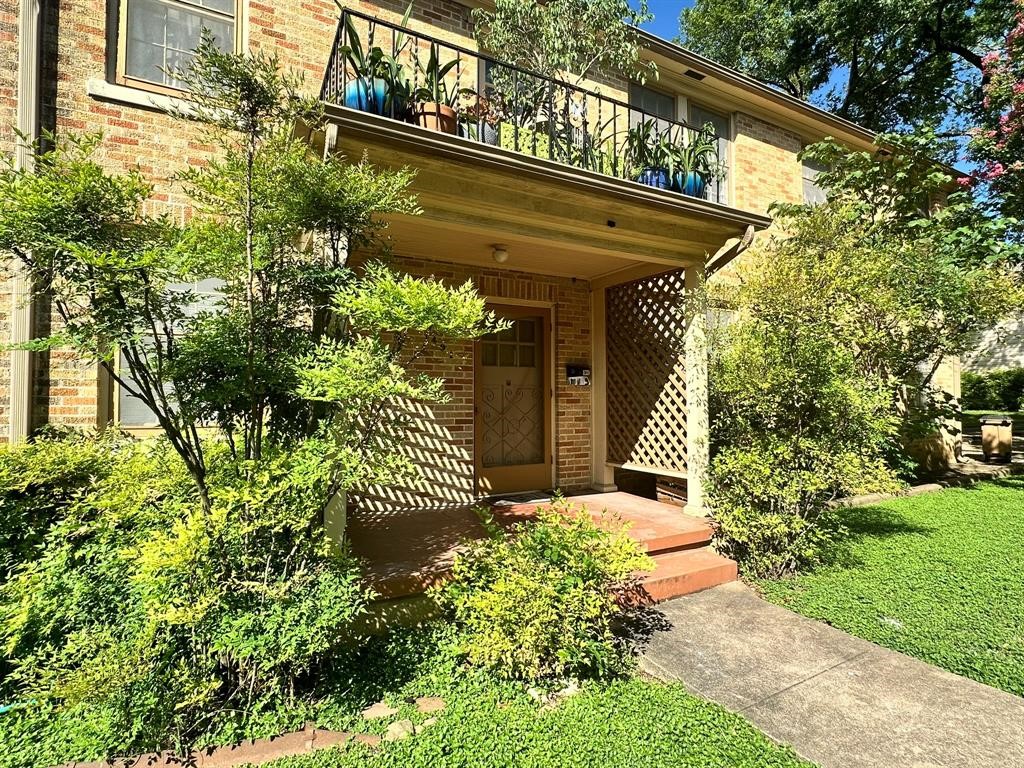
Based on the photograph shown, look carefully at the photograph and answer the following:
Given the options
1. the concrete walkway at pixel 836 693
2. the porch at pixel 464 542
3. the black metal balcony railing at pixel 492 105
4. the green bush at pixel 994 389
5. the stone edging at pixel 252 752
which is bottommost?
the stone edging at pixel 252 752

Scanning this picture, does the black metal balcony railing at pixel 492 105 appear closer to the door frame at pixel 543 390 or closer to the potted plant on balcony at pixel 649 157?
the potted plant on balcony at pixel 649 157

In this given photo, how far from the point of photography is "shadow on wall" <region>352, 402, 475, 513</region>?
584 centimetres

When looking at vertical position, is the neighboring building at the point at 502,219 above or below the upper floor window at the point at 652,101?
below

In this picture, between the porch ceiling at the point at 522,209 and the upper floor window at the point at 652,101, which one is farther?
the upper floor window at the point at 652,101

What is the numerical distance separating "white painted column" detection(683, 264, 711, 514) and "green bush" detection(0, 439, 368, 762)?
3809 mm

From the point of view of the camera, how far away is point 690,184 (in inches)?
211

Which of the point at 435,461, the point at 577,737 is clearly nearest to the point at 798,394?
the point at 577,737

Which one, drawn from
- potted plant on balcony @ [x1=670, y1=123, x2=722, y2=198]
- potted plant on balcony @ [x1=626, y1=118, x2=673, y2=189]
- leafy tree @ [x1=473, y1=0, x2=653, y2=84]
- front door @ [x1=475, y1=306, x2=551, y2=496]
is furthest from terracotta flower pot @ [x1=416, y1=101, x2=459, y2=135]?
front door @ [x1=475, y1=306, x2=551, y2=496]

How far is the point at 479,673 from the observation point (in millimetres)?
3006

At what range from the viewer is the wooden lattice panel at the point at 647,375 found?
19.3ft

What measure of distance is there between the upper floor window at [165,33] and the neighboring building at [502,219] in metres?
0.02

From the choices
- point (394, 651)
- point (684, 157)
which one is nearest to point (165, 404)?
point (394, 651)

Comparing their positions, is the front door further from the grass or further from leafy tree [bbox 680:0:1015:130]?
leafy tree [bbox 680:0:1015:130]

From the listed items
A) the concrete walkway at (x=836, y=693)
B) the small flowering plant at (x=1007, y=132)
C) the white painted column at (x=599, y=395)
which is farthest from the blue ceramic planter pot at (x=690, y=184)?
the small flowering plant at (x=1007, y=132)
